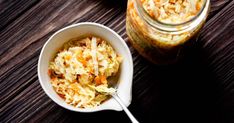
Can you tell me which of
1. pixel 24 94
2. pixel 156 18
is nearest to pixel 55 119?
pixel 24 94

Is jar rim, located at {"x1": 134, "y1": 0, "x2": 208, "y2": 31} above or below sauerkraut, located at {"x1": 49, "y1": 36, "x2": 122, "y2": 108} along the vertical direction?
above

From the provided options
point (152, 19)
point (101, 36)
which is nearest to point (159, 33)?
point (152, 19)

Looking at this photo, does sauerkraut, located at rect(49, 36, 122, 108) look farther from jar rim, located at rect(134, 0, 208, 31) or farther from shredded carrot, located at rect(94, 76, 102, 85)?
jar rim, located at rect(134, 0, 208, 31)

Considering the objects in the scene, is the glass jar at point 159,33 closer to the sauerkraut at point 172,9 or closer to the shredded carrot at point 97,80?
the sauerkraut at point 172,9

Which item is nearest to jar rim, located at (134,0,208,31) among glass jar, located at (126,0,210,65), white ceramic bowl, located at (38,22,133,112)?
glass jar, located at (126,0,210,65)

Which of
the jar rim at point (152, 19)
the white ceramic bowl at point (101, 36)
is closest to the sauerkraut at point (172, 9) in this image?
the jar rim at point (152, 19)

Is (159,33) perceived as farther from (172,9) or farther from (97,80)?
(97,80)
